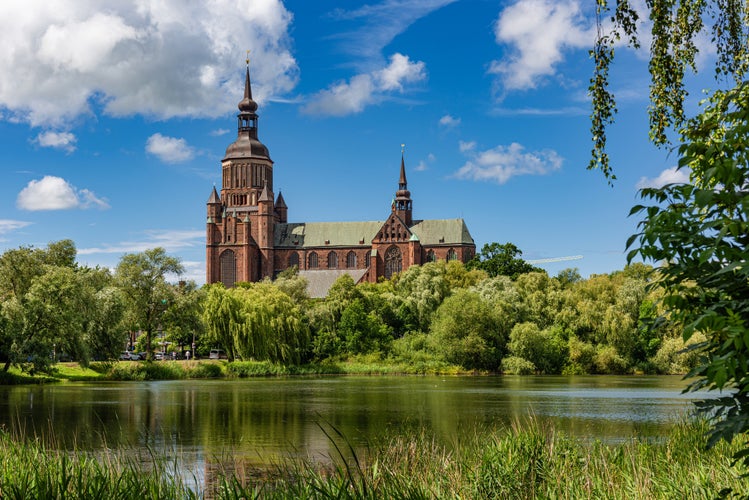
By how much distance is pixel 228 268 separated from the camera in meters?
96.9

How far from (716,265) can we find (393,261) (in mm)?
93378

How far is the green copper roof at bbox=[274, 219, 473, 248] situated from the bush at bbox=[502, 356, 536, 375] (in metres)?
47.8

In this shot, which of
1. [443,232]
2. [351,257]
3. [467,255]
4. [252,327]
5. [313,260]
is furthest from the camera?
[351,257]

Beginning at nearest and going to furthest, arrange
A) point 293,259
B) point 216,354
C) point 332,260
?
point 216,354 → point 293,259 → point 332,260

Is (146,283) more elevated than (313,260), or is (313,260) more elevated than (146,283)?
(313,260)

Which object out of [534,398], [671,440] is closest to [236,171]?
[534,398]

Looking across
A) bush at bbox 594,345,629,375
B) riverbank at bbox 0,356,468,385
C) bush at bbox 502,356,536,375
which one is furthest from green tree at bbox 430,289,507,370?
bush at bbox 594,345,629,375

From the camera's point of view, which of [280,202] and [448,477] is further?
[280,202]

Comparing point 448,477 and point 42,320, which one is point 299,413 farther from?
point 42,320

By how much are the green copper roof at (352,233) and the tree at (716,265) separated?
93.2m

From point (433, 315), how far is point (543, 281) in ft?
27.4

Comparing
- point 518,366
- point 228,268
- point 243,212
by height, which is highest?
point 243,212

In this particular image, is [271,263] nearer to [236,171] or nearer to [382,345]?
[236,171]

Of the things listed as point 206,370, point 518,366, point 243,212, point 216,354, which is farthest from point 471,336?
point 243,212
